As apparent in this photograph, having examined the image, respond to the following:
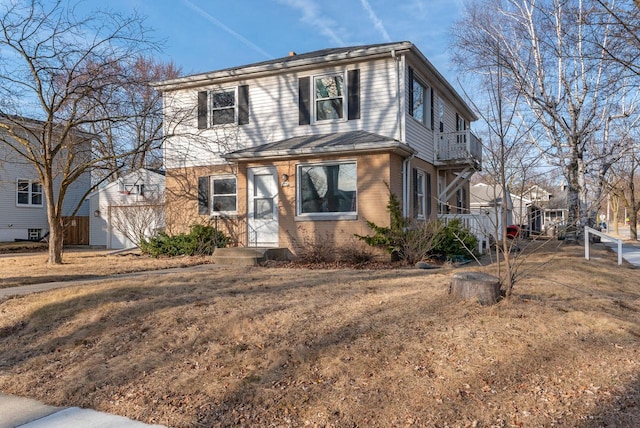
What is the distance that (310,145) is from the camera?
1239 cm

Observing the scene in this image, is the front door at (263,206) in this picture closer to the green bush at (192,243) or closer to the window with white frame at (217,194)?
the window with white frame at (217,194)

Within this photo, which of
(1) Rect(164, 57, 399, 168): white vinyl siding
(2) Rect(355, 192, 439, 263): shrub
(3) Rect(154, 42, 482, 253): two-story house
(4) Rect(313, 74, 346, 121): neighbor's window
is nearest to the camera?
(2) Rect(355, 192, 439, 263): shrub

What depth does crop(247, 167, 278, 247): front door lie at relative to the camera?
13.4m

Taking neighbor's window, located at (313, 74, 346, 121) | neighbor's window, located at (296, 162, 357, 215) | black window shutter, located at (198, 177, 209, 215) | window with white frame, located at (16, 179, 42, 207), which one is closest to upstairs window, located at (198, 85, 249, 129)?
black window shutter, located at (198, 177, 209, 215)

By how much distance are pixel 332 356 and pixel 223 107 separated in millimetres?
11854

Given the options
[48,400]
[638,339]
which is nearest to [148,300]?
[48,400]

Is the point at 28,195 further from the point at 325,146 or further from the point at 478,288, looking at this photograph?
the point at 478,288

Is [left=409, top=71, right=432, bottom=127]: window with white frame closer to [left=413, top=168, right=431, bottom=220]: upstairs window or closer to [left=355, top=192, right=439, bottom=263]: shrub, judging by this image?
[left=413, top=168, right=431, bottom=220]: upstairs window

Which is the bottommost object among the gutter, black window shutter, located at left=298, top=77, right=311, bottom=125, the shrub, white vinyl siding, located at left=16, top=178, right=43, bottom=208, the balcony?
the shrub

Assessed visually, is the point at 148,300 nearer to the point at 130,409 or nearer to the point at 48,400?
the point at 48,400

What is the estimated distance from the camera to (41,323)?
5965 millimetres

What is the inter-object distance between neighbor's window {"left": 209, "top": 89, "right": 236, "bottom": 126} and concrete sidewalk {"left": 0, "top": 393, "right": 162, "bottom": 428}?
11.5m

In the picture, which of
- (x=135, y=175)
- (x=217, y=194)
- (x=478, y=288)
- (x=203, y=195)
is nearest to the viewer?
(x=478, y=288)

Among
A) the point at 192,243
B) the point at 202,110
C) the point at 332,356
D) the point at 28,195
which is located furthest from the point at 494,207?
the point at 28,195
